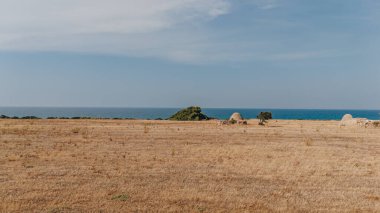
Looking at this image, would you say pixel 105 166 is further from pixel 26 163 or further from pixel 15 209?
pixel 15 209

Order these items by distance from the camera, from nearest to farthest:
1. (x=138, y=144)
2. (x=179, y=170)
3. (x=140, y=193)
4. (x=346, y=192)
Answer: (x=140, y=193), (x=346, y=192), (x=179, y=170), (x=138, y=144)

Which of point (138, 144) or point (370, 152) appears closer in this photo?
point (370, 152)

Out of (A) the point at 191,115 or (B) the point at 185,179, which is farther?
(A) the point at 191,115

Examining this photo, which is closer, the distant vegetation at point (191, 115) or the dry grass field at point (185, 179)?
the dry grass field at point (185, 179)

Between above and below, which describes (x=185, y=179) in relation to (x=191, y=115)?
below

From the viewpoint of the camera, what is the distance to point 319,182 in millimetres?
19469

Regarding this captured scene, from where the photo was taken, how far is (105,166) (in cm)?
2258

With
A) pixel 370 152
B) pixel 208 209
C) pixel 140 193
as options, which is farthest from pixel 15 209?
pixel 370 152

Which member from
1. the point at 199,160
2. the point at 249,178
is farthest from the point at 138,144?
the point at 249,178

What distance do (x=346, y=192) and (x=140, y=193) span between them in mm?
7878

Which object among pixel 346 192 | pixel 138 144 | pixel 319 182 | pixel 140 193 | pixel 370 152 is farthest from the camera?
pixel 138 144

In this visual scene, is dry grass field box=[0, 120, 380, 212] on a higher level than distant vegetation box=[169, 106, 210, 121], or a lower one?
lower

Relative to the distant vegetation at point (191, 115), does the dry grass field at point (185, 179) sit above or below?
below

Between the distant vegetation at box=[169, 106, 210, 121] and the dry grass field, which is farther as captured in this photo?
the distant vegetation at box=[169, 106, 210, 121]
